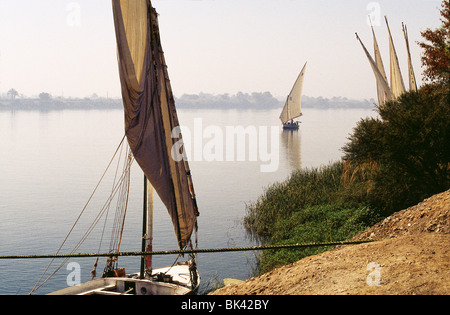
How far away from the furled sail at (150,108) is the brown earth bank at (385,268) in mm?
7235

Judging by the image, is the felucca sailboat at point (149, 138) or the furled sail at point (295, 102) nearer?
the felucca sailboat at point (149, 138)

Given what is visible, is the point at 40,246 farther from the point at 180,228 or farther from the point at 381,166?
the point at 381,166

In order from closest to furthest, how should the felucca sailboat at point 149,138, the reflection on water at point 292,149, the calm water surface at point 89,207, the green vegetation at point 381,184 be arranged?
the felucca sailboat at point 149,138 < the green vegetation at point 381,184 < the calm water surface at point 89,207 < the reflection on water at point 292,149

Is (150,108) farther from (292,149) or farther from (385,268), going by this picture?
(292,149)

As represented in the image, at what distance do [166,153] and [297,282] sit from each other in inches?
356

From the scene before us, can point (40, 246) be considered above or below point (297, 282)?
below

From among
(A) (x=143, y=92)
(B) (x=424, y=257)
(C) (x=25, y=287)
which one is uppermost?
(A) (x=143, y=92)

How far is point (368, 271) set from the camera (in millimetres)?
8008

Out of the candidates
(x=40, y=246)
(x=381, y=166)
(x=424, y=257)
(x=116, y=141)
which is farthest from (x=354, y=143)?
(x=116, y=141)

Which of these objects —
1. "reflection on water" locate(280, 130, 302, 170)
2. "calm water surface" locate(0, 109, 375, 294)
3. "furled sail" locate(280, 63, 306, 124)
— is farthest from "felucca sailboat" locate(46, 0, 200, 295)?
"furled sail" locate(280, 63, 306, 124)

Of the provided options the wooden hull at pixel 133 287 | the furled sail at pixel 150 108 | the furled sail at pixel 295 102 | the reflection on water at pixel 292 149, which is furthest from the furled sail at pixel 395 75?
the furled sail at pixel 295 102

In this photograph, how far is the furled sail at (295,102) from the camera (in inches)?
3658

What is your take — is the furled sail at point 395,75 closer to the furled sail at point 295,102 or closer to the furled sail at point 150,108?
the furled sail at point 150,108

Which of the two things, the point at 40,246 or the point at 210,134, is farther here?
the point at 210,134
